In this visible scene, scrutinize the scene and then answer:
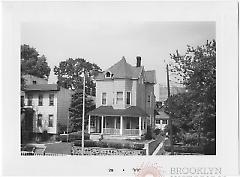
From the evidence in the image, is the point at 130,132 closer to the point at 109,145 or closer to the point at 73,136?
the point at 109,145

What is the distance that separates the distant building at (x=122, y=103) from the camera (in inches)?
82.8

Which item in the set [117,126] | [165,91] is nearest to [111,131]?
[117,126]

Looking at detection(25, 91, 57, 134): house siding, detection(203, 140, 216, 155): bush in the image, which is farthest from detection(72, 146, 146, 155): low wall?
detection(203, 140, 216, 155): bush

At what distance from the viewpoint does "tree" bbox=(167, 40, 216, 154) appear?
210 centimetres

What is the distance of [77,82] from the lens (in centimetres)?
214

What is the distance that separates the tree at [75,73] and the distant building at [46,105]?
1.3 inches

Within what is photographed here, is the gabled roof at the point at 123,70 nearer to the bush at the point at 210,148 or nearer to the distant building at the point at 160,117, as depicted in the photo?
the distant building at the point at 160,117

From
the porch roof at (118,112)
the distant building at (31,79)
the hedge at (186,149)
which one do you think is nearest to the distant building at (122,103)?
Answer: the porch roof at (118,112)

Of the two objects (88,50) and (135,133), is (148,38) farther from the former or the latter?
(135,133)

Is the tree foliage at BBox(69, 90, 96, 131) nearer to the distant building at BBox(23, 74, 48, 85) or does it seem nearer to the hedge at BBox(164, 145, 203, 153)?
the distant building at BBox(23, 74, 48, 85)

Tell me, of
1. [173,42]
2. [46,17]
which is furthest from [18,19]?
[173,42]

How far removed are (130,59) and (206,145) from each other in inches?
16.3

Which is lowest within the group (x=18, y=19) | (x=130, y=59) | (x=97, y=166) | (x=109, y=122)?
(x=97, y=166)

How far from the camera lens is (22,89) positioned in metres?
2.09
